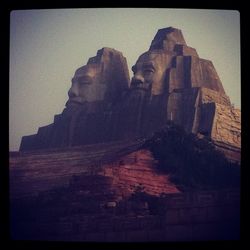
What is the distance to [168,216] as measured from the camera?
22.1 ft

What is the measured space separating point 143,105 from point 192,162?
43.2 inches

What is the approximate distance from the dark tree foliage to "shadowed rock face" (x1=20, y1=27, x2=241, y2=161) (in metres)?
0.13

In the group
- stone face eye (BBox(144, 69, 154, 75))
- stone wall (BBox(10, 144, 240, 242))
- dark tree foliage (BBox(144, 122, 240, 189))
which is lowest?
stone wall (BBox(10, 144, 240, 242))

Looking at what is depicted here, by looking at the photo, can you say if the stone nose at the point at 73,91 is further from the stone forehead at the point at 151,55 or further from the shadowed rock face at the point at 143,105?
the stone forehead at the point at 151,55

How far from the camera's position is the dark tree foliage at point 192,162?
6.72 meters

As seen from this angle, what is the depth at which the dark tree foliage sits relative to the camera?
22.1 feet

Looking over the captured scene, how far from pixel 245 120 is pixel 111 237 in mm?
2497

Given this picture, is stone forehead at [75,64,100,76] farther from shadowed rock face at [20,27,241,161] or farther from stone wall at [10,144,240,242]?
stone wall at [10,144,240,242]

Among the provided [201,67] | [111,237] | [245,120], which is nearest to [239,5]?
[201,67]

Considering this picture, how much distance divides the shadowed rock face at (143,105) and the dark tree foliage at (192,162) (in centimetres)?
13

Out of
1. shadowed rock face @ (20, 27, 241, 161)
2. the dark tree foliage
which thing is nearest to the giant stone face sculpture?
shadowed rock face @ (20, 27, 241, 161)

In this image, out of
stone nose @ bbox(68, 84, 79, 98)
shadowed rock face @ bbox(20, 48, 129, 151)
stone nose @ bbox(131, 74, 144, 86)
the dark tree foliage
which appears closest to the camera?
the dark tree foliage

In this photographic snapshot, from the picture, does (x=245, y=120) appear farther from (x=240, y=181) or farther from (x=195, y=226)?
(x=195, y=226)

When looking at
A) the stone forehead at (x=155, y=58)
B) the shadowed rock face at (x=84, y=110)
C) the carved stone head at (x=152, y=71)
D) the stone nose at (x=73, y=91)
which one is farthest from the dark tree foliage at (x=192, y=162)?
the stone nose at (x=73, y=91)
